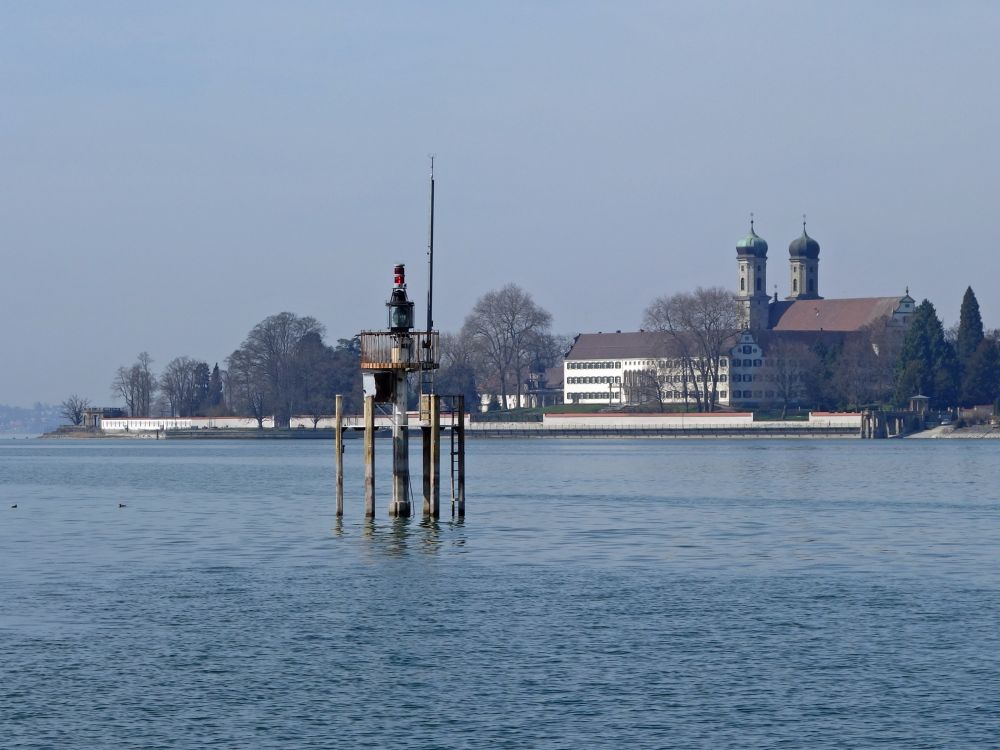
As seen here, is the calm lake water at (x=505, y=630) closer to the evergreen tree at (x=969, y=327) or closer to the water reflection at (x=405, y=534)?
the water reflection at (x=405, y=534)

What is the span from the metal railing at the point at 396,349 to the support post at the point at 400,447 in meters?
0.53

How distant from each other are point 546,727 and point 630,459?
353 ft

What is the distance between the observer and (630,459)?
130 m

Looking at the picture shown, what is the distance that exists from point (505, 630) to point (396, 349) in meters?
19.1

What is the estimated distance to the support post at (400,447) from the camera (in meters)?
48.8

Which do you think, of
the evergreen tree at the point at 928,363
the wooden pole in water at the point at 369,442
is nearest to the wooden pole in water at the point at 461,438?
the wooden pole in water at the point at 369,442

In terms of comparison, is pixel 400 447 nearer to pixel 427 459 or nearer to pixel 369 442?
pixel 369 442

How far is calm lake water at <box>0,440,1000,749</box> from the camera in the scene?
23.0 m

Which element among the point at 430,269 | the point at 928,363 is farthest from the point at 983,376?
the point at 430,269

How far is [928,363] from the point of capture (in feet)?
630

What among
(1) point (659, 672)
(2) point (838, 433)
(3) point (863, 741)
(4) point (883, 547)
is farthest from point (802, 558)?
(2) point (838, 433)

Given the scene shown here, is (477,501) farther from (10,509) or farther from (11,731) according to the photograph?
(11,731)

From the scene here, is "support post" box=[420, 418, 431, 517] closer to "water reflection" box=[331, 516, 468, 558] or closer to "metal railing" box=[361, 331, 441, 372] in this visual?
"water reflection" box=[331, 516, 468, 558]

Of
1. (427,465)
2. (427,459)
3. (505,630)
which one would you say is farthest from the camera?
(427,465)
